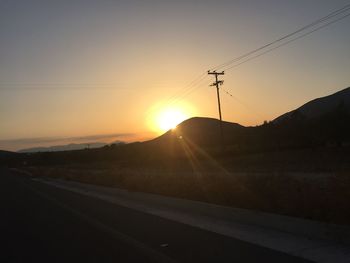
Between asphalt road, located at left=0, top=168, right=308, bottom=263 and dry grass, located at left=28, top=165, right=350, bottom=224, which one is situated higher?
dry grass, located at left=28, top=165, right=350, bottom=224

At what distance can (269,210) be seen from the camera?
571 inches

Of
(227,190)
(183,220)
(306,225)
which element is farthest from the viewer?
(227,190)

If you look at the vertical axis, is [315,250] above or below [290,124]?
below

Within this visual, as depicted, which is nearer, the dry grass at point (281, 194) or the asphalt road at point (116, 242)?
the asphalt road at point (116, 242)

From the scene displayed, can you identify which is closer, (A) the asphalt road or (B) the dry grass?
(A) the asphalt road

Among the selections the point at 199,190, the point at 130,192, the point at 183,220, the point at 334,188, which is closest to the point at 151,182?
the point at 130,192

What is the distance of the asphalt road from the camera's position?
10073 mm

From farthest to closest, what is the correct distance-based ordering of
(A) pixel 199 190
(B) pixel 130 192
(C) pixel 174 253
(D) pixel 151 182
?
(D) pixel 151 182, (B) pixel 130 192, (A) pixel 199 190, (C) pixel 174 253

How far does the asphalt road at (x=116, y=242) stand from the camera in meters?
10.1

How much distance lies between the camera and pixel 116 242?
483 inches

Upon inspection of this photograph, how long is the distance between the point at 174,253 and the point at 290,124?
94398mm

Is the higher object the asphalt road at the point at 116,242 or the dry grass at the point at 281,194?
the dry grass at the point at 281,194

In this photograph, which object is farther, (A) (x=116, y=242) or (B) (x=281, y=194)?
(B) (x=281, y=194)

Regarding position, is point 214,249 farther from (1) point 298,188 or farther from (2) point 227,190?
(2) point 227,190
